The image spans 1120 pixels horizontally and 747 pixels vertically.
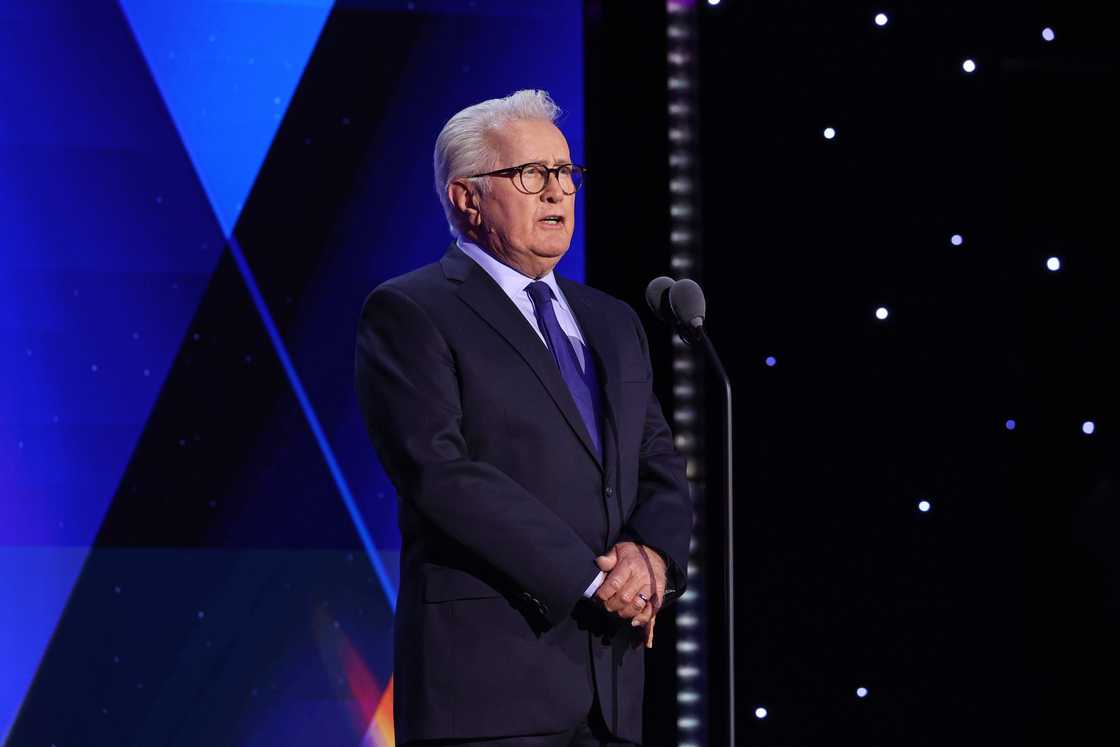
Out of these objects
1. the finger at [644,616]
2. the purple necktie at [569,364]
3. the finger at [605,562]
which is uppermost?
the purple necktie at [569,364]

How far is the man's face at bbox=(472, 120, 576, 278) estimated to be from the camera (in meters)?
2.18

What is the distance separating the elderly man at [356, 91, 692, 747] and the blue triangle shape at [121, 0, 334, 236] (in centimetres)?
110

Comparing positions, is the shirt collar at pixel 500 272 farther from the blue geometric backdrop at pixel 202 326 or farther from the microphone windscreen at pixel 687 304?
the blue geometric backdrop at pixel 202 326

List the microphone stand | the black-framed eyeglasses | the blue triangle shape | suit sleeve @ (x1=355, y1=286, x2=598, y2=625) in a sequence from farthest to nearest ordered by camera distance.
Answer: the blue triangle shape, the black-framed eyeglasses, the microphone stand, suit sleeve @ (x1=355, y1=286, x2=598, y2=625)

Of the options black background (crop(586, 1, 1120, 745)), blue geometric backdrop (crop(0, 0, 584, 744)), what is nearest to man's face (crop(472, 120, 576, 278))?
black background (crop(586, 1, 1120, 745))

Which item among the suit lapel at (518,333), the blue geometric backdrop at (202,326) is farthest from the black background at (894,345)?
the suit lapel at (518,333)

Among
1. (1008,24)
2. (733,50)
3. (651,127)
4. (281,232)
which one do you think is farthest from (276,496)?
(1008,24)

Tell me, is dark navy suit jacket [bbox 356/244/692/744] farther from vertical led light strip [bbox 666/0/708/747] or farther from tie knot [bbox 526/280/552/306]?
vertical led light strip [bbox 666/0/708/747]

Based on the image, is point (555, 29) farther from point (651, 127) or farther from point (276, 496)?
point (276, 496)

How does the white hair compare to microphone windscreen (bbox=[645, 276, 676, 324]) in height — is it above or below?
above

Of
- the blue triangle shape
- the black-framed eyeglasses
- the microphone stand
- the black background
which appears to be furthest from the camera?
the blue triangle shape

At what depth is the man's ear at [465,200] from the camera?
2.21 meters

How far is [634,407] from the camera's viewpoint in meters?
2.21

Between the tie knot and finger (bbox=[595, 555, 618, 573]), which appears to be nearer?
finger (bbox=[595, 555, 618, 573])
